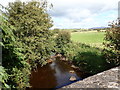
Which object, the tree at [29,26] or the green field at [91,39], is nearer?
the tree at [29,26]

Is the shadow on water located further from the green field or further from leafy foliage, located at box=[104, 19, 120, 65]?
the green field

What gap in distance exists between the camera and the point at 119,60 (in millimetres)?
10086

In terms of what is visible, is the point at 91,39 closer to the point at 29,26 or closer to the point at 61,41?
the point at 61,41

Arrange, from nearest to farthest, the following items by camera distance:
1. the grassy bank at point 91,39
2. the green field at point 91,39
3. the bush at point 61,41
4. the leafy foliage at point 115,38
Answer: the leafy foliage at point 115,38
the bush at point 61,41
the grassy bank at point 91,39
the green field at point 91,39

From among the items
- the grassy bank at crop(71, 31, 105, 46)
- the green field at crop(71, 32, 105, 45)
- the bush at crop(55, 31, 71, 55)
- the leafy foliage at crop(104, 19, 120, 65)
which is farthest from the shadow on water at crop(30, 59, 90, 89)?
the green field at crop(71, 32, 105, 45)

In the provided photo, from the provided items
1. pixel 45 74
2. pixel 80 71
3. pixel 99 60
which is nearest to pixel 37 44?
pixel 45 74

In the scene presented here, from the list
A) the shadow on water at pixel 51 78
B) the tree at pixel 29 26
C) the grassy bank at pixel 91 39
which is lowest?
the shadow on water at pixel 51 78

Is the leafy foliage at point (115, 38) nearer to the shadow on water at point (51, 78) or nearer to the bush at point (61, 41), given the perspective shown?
the shadow on water at point (51, 78)

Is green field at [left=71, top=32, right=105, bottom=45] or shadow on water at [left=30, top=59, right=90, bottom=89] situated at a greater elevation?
green field at [left=71, top=32, right=105, bottom=45]

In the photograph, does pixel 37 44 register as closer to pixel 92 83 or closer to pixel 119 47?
pixel 119 47

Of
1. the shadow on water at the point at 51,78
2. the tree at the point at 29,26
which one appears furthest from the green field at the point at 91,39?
the tree at the point at 29,26

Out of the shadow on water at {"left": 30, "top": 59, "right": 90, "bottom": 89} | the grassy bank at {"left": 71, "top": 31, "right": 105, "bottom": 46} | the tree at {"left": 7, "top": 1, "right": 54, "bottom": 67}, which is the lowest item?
the shadow on water at {"left": 30, "top": 59, "right": 90, "bottom": 89}

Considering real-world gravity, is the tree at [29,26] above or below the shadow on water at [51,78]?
above

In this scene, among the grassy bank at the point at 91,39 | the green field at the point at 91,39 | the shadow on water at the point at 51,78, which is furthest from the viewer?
the green field at the point at 91,39
